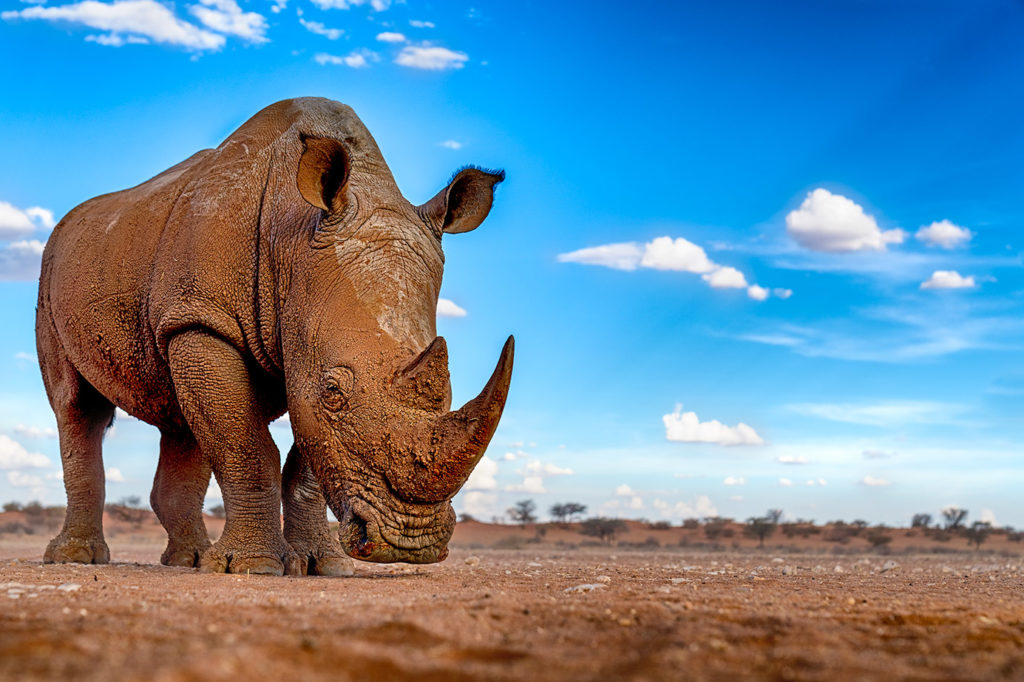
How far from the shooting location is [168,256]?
8828mm

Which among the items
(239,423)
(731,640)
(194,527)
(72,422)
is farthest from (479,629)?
(72,422)

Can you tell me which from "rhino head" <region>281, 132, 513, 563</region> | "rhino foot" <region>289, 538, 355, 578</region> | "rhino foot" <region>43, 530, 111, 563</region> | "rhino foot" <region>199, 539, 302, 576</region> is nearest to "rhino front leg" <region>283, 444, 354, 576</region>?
"rhino foot" <region>289, 538, 355, 578</region>

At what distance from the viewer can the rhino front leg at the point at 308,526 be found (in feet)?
29.8

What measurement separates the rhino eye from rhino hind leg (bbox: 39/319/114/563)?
16.5 feet

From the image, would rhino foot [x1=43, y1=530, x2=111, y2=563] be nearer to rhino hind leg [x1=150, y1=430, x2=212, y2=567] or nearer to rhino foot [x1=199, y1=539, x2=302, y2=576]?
rhino hind leg [x1=150, y1=430, x2=212, y2=567]

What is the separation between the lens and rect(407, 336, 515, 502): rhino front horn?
6309mm

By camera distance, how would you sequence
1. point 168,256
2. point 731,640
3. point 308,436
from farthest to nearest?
point 168,256
point 308,436
point 731,640

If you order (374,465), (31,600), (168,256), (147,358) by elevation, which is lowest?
(31,600)

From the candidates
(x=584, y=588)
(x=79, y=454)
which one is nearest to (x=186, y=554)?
(x=79, y=454)

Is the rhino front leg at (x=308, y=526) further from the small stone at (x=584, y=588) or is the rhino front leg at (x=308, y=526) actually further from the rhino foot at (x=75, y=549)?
the small stone at (x=584, y=588)

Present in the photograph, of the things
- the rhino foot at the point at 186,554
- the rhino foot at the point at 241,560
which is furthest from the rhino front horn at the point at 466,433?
the rhino foot at the point at 186,554

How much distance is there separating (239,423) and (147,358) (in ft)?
5.54

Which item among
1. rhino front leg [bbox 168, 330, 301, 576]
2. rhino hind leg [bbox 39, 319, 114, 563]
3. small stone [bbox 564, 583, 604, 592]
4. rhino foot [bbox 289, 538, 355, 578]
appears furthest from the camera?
rhino hind leg [bbox 39, 319, 114, 563]

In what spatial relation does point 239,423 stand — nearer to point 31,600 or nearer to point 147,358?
point 147,358
